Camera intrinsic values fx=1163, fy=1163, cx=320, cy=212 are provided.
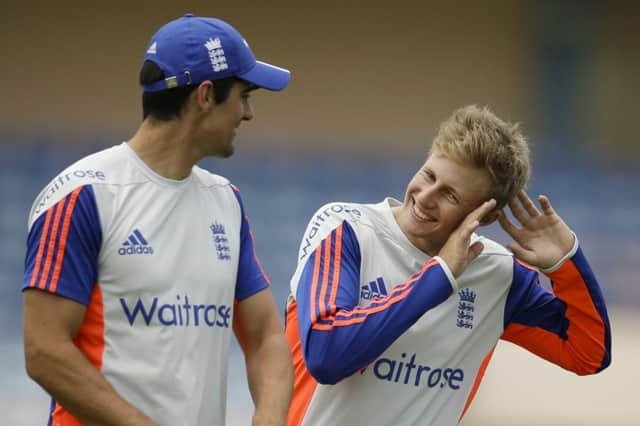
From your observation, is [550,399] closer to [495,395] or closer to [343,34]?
[495,395]

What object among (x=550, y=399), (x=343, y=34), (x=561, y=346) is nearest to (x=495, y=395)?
(x=550, y=399)

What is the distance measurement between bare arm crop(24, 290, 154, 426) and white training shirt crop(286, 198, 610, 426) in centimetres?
62

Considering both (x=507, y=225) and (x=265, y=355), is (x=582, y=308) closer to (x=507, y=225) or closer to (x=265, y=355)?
(x=507, y=225)

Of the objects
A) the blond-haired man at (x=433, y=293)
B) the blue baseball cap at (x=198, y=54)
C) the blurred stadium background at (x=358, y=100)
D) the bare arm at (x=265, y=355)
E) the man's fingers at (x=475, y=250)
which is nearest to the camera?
A: the blue baseball cap at (x=198, y=54)

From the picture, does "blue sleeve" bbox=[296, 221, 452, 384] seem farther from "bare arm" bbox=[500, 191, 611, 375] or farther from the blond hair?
"bare arm" bbox=[500, 191, 611, 375]


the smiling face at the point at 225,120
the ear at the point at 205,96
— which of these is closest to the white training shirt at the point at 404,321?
the smiling face at the point at 225,120

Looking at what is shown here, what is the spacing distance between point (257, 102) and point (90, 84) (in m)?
1.71

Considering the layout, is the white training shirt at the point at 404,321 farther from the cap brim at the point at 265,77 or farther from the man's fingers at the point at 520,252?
the cap brim at the point at 265,77

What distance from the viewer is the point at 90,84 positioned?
1179 cm

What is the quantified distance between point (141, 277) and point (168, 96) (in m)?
0.46

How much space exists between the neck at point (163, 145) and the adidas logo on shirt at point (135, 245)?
19 cm

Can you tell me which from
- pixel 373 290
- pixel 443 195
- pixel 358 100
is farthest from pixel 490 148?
pixel 358 100

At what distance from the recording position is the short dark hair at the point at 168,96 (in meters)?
2.86

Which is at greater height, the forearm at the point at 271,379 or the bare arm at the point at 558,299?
the bare arm at the point at 558,299
